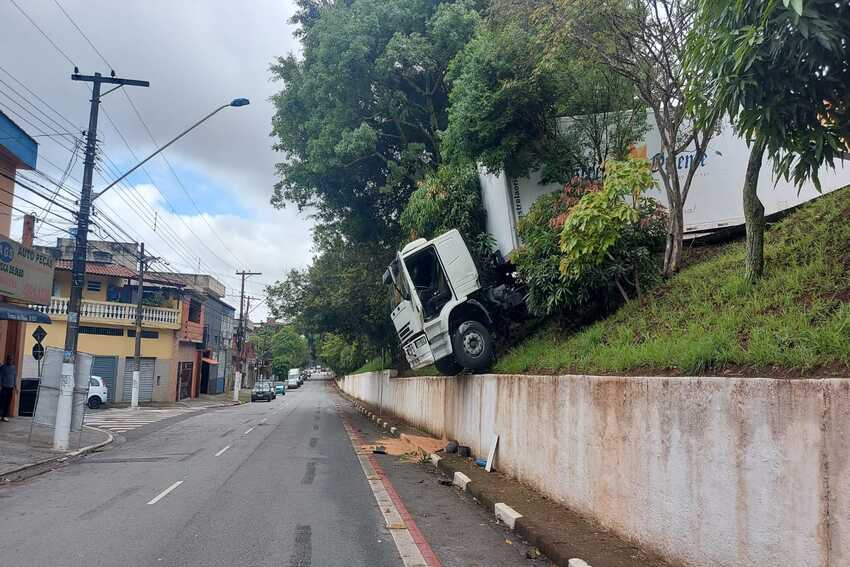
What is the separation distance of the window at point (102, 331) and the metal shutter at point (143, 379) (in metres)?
1.65

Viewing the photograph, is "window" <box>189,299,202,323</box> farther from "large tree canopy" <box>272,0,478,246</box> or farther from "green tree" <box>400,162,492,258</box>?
"green tree" <box>400,162,492,258</box>

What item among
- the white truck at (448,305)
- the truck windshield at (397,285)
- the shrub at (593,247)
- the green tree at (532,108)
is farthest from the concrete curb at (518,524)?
the green tree at (532,108)

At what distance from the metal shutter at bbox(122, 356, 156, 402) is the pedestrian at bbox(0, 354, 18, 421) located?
18.7 metres

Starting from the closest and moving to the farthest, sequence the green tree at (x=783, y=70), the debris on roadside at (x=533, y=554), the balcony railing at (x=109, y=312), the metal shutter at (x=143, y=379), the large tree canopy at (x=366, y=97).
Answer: the green tree at (x=783, y=70) < the debris on roadside at (x=533, y=554) < the large tree canopy at (x=366, y=97) < the balcony railing at (x=109, y=312) < the metal shutter at (x=143, y=379)

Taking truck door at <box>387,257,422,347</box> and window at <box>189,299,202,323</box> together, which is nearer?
truck door at <box>387,257,422,347</box>

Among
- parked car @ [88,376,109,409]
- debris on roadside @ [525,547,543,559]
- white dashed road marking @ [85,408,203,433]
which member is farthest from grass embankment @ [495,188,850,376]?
parked car @ [88,376,109,409]

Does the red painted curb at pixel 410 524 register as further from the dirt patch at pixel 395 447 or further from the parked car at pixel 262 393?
the parked car at pixel 262 393

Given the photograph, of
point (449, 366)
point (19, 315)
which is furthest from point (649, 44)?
point (19, 315)

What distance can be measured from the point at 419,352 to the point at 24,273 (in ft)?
36.7

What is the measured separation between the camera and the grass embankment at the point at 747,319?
5293mm

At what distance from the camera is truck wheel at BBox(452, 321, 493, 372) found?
1341cm

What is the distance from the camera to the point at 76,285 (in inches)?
614

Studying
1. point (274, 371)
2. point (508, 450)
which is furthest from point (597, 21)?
point (274, 371)

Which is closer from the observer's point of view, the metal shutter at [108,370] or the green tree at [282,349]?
the metal shutter at [108,370]
